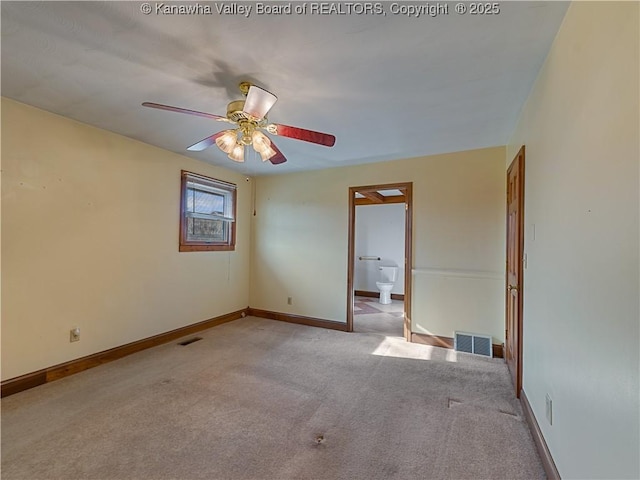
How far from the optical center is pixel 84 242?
2830 millimetres

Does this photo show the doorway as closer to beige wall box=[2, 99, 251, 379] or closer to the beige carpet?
the beige carpet

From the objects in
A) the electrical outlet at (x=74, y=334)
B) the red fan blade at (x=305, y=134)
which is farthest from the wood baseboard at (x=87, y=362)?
the red fan blade at (x=305, y=134)

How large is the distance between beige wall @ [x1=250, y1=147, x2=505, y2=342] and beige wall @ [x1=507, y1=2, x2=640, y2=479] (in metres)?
1.61

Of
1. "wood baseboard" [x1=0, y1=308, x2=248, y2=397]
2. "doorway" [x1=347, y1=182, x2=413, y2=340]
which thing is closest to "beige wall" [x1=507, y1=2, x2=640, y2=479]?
"doorway" [x1=347, y1=182, x2=413, y2=340]

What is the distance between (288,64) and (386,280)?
18.0ft

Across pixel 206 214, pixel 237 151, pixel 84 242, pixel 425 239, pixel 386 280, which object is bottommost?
pixel 386 280

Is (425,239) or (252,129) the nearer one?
(252,129)

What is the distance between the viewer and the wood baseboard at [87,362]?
93.3 inches

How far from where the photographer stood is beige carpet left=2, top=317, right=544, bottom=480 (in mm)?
1619

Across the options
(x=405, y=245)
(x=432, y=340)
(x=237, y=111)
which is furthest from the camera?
(x=405, y=245)

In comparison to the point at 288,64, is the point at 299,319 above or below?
below

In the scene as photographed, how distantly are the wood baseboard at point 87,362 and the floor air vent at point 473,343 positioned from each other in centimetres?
320

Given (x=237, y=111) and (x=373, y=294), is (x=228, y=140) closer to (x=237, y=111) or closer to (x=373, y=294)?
(x=237, y=111)

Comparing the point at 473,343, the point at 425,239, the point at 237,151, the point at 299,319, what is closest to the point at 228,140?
the point at 237,151
